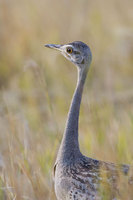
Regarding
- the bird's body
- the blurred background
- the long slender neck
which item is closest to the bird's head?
the bird's body

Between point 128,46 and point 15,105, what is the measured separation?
2.13m

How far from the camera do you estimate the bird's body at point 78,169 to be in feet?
9.35

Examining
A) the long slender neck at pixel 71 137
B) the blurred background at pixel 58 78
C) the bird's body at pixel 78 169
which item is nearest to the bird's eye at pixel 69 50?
the bird's body at pixel 78 169

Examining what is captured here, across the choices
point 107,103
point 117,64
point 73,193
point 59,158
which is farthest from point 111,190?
point 117,64

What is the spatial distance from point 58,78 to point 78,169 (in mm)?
3929

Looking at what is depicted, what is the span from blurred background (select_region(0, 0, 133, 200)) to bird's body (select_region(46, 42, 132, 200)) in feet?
2.21

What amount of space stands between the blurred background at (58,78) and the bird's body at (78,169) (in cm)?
67

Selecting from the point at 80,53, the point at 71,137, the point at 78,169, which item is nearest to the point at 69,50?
the point at 80,53

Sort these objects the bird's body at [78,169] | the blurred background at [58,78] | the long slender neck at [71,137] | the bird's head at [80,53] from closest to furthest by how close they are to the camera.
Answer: the bird's body at [78,169] < the long slender neck at [71,137] < the bird's head at [80,53] < the blurred background at [58,78]

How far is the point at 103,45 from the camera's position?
24.1 feet

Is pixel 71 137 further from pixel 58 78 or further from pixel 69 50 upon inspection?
pixel 58 78

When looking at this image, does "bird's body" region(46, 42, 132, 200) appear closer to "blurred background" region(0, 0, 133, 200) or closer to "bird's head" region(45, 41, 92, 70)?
"bird's head" region(45, 41, 92, 70)

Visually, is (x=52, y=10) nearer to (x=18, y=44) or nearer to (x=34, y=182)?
(x=18, y=44)

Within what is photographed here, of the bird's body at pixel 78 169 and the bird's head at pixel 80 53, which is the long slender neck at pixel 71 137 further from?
the bird's head at pixel 80 53
